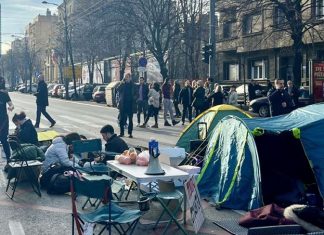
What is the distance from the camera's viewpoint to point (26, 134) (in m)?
10.9

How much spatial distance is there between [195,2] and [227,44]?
670 cm

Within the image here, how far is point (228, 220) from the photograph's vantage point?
7.23 m

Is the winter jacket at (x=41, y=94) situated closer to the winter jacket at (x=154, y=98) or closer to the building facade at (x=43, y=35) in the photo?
the winter jacket at (x=154, y=98)

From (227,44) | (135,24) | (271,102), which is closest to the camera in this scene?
(271,102)

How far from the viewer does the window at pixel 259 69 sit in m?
39.1

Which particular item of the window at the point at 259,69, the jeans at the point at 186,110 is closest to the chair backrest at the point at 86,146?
the jeans at the point at 186,110

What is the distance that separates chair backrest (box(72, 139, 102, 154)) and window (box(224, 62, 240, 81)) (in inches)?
1350

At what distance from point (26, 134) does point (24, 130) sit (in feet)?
0.35

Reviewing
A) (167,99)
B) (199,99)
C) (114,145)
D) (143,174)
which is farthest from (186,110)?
(143,174)

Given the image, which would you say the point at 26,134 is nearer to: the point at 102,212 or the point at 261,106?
the point at 102,212

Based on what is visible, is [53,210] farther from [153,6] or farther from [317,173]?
[153,6]

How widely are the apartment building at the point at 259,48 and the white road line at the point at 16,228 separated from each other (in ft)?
86.0

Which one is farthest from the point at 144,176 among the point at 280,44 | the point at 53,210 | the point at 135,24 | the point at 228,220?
the point at 280,44

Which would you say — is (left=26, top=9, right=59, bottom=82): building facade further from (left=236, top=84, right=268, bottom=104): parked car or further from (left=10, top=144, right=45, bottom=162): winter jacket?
(left=10, top=144, right=45, bottom=162): winter jacket
